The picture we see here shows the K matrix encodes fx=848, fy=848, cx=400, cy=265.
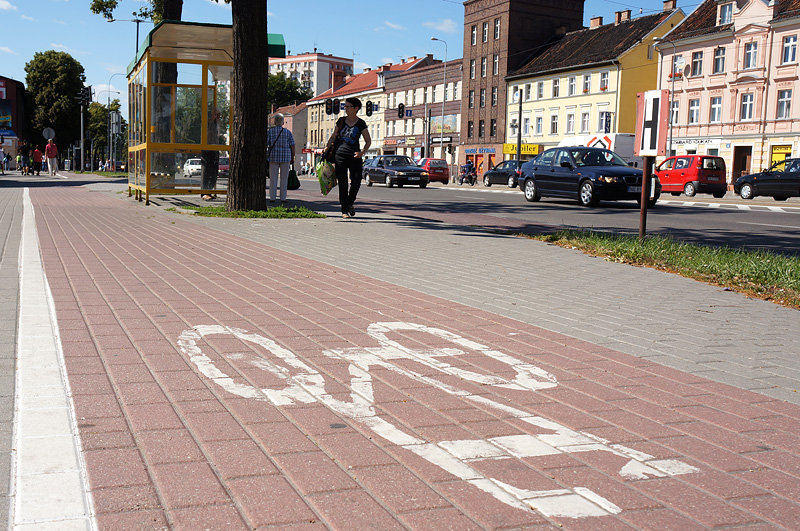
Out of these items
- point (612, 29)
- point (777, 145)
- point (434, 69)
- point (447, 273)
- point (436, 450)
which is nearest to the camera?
point (436, 450)

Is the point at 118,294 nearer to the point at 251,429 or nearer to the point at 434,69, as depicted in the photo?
the point at 251,429

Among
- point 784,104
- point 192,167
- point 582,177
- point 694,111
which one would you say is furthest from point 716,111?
point 192,167

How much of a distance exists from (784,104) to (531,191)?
106 feet

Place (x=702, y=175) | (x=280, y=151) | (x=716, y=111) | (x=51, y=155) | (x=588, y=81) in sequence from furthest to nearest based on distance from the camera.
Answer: (x=588, y=81) < (x=716, y=111) < (x=51, y=155) < (x=702, y=175) < (x=280, y=151)

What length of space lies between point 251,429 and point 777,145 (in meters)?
53.7

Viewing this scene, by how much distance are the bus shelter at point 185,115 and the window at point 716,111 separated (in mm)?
45594

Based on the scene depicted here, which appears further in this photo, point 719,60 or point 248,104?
point 719,60

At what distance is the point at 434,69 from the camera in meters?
94.1

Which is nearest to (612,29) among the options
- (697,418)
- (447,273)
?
(447,273)

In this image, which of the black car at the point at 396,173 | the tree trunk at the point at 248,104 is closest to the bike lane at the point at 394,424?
the tree trunk at the point at 248,104

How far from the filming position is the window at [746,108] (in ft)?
175

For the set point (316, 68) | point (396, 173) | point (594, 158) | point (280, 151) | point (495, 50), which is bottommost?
point (396, 173)

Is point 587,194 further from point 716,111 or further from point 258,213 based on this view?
point 716,111

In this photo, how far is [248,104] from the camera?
1444cm
